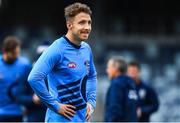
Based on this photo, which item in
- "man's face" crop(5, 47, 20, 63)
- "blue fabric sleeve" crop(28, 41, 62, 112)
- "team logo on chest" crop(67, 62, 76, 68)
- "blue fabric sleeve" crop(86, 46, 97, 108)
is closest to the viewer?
"blue fabric sleeve" crop(28, 41, 62, 112)

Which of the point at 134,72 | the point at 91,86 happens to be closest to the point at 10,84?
the point at 134,72

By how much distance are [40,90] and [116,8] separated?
45.9 ft

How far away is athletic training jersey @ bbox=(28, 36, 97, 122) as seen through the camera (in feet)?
21.3

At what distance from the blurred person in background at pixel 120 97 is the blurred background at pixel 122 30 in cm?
836

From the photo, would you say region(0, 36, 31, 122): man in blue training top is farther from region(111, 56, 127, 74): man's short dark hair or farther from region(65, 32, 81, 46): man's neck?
region(65, 32, 81, 46): man's neck

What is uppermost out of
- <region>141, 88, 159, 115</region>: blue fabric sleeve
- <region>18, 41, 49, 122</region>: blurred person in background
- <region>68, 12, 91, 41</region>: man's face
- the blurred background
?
<region>68, 12, 91, 41</region>: man's face

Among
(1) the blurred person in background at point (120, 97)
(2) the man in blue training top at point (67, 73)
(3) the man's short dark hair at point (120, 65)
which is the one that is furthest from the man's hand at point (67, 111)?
(3) the man's short dark hair at point (120, 65)

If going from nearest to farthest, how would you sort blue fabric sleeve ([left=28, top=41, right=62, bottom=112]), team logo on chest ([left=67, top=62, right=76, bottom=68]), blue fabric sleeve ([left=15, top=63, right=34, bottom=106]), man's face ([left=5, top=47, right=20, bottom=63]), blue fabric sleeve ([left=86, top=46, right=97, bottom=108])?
blue fabric sleeve ([left=28, top=41, right=62, bottom=112]), team logo on chest ([left=67, top=62, right=76, bottom=68]), blue fabric sleeve ([left=86, top=46, right=97, bottom=108]), blue fabric sleeve ([left=15, top=63, right=34, bottom=106]), man's face ([left=5, top=47, right=20, bottom=63])

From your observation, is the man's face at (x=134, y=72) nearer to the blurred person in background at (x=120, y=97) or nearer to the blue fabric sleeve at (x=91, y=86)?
the blurred person in background at (x=120, y=97)

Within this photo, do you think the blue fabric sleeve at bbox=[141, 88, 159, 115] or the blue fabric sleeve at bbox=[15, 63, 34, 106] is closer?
the blue fabric sleeve at bbox=[15, 63, 34, 106]

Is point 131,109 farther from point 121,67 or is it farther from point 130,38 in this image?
point 130,38

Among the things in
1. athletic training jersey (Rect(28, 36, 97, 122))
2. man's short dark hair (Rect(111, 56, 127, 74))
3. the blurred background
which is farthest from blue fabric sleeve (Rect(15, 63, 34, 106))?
the blurred background

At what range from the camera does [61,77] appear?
260 inches

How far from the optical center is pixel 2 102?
396 inches
